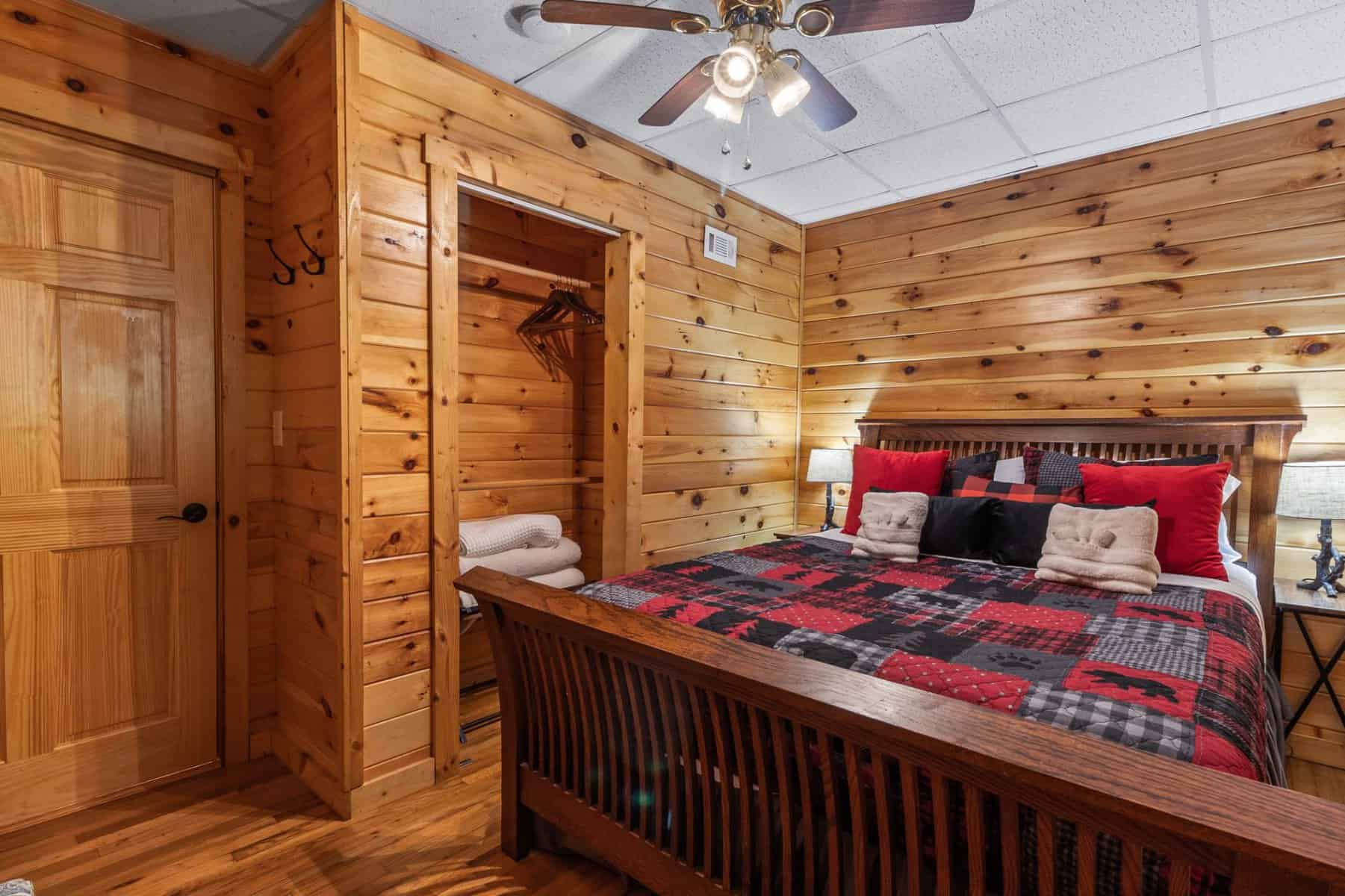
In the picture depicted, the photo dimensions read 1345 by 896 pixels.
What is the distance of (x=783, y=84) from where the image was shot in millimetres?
1817

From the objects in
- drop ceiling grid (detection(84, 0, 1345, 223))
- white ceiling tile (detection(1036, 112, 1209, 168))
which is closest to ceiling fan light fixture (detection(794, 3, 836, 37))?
drop ceiling grid (detection(84, 0, 1345, 223))

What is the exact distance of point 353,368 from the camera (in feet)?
6.77

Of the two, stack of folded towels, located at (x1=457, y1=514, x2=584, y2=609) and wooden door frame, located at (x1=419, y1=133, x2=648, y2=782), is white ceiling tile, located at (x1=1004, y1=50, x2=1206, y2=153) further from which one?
stack of folded towels, located at (x1=457, y1=514, x2=584, y2=609)

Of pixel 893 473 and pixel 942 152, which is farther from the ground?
pixel 942 152

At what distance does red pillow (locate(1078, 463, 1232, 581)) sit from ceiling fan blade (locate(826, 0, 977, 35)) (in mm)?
1759

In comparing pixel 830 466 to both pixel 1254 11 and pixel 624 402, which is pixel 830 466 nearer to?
pixel 624 402

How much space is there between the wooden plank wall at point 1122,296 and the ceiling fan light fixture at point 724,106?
2075mm

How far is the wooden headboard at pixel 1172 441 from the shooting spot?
8.58ft

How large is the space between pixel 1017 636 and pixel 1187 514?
116 cm

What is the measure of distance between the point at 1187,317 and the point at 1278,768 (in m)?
1.95

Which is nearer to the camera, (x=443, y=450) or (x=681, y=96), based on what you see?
(x=681, y=96)

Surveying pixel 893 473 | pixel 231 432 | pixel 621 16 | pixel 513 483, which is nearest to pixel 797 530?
pixel 893 473

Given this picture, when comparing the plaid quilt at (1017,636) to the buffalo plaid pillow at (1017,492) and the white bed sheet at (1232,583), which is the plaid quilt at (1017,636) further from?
the buffalo plaid pillow at (1017,492)

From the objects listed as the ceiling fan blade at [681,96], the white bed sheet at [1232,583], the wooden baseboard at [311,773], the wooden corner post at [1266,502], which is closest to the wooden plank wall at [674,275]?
the ceiling fan blade at [681,96]
